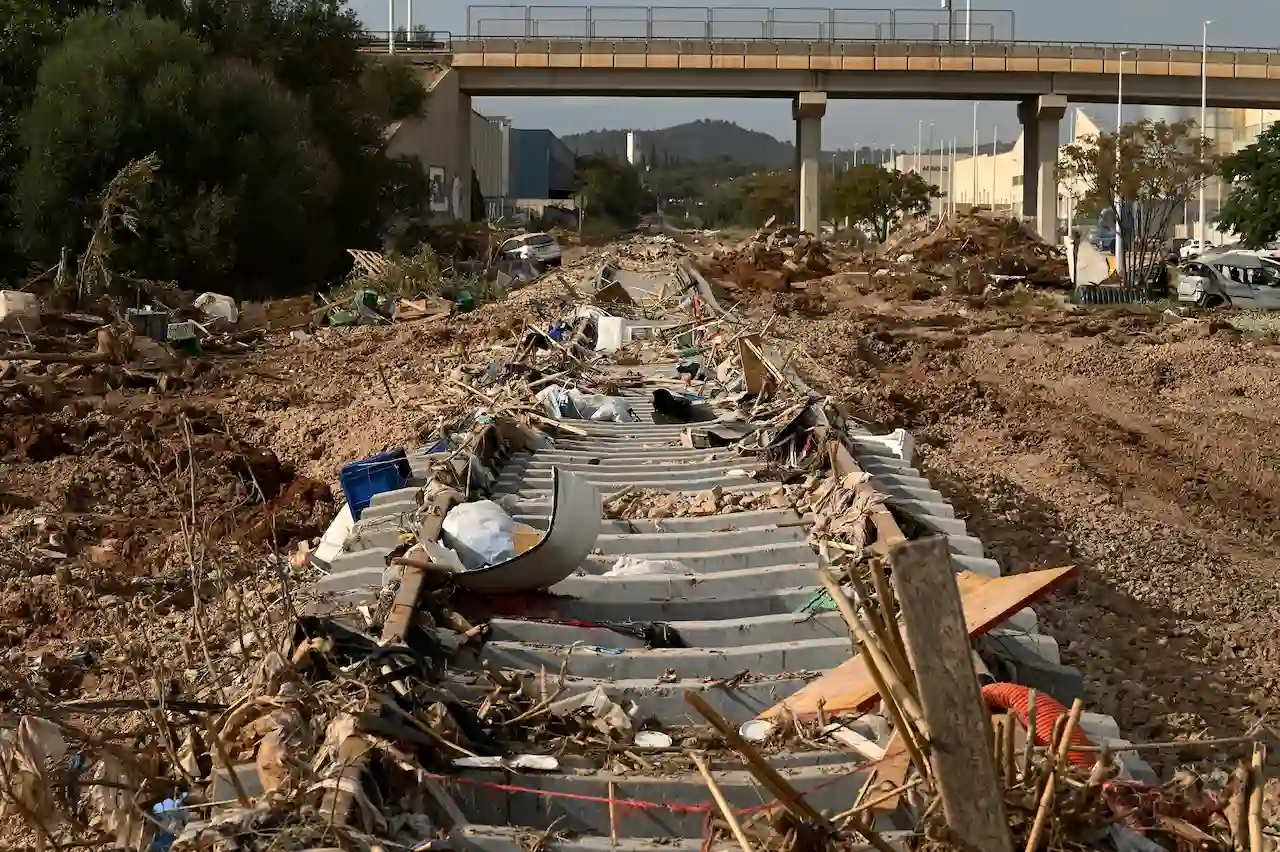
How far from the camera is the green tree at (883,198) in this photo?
80250mm

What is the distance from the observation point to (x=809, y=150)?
61688 mm

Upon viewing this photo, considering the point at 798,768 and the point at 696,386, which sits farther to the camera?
the point at 696,386

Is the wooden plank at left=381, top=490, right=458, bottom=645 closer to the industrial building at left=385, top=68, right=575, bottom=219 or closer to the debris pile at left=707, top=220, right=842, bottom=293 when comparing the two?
the debris pile at left=707, top=220, right=842, bottom=293

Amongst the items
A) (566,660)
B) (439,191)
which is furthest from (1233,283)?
(439,191)

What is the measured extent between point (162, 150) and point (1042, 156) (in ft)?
130

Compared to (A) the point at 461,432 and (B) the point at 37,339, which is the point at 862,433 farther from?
(B) the point at 37,339

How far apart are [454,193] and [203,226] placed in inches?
1275

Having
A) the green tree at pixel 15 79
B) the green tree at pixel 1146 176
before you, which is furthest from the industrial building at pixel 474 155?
the green tree at pixel 1146 176

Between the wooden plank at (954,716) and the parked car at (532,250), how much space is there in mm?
38055

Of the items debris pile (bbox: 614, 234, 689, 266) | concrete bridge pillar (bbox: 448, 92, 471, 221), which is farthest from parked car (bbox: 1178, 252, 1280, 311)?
concrete bridge pillar (bbox: 448, 92, 471, 221)

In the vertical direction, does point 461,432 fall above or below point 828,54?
below

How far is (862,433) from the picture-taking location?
11016 mm

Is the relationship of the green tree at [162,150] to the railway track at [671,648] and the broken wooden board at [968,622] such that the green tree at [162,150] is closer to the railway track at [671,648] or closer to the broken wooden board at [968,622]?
the railway track at [671,648]

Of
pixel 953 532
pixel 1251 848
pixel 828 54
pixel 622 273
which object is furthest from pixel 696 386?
pixel 828 54
